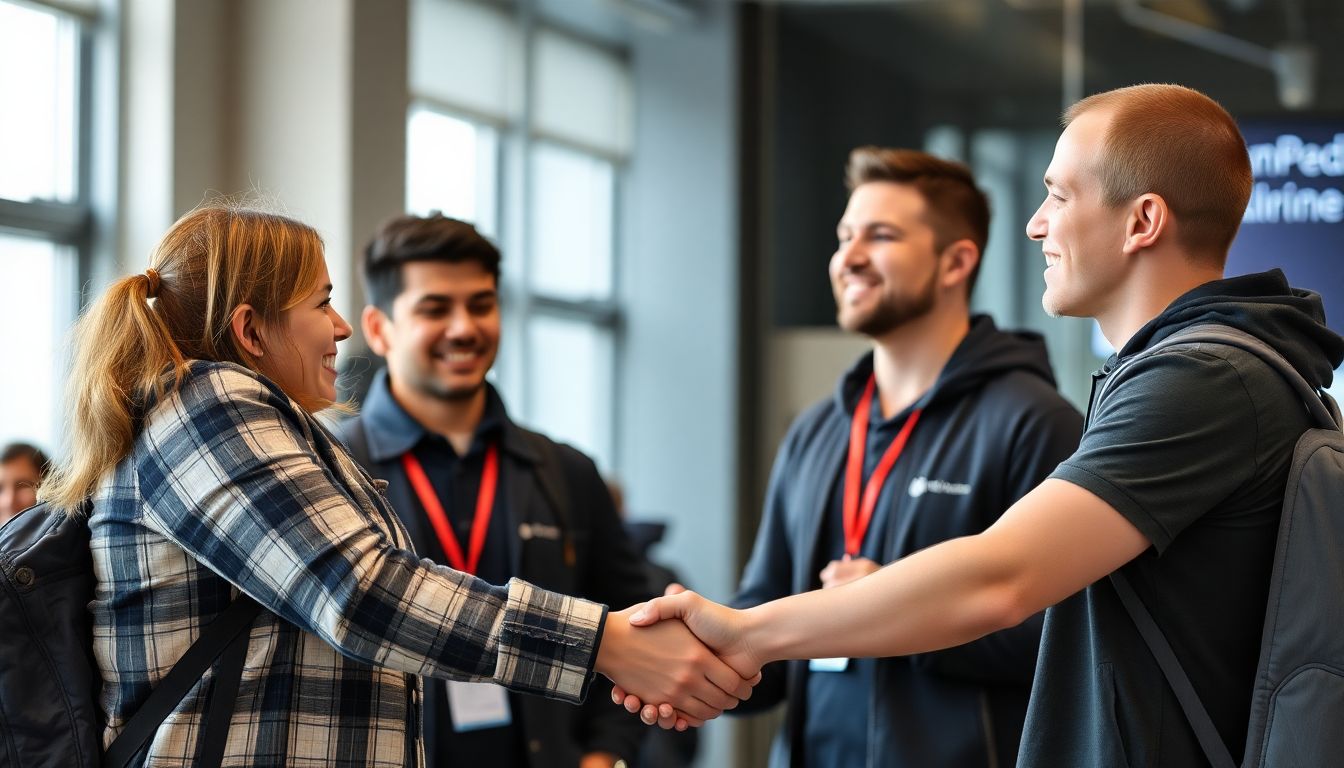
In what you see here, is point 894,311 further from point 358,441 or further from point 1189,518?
point 1189,518

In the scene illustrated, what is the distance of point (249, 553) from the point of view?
1.73m

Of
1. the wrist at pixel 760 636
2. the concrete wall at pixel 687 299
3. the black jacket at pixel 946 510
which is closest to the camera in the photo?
the wrist at pixel 760 636

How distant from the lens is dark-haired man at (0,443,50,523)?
390cm

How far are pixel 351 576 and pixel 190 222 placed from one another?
22.5 inches

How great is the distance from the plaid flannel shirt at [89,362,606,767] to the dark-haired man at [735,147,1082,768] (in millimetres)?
1040

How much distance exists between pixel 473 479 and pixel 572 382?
5059 millimetres

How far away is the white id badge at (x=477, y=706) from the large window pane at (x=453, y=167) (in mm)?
4090

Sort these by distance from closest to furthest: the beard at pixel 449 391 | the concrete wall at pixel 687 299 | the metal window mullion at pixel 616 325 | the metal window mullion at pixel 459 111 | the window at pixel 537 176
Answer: the beard at pixel 449 391
the metal window mullion at pixel 459 111
the window at pixel 537 176
the concrete wall at pixel 687 299
the metal window mullion at pixel 616 325

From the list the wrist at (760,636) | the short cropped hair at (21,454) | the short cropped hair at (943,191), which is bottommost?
the wrist at (760,636)

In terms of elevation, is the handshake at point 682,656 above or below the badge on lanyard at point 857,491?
below

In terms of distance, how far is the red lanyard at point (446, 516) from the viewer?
291 cm

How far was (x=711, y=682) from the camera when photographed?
7.16ft

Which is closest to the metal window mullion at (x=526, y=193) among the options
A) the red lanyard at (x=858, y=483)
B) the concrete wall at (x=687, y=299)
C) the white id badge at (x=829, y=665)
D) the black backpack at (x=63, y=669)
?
the concrete wall at (x=687, y=299)

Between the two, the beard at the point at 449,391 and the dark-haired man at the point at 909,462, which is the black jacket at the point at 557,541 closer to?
the beard at the point at 449,391
